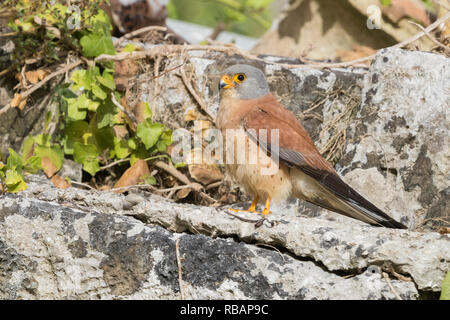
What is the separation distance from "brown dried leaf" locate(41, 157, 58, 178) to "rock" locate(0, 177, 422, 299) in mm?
1225

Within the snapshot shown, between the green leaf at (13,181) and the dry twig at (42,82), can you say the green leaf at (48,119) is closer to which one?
the dry twig at (42,82)

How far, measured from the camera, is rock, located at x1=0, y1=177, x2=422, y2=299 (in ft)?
8.05

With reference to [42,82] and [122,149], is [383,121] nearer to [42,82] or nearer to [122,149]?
[122,149]

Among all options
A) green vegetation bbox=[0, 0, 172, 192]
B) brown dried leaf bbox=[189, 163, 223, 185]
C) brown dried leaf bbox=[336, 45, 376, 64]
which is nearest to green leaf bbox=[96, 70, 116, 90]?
green vegetation bbox=[0, 0, 172, 192]

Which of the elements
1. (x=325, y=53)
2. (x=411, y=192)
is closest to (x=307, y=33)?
(x=325, y=53)

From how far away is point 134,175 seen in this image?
400 centimetres

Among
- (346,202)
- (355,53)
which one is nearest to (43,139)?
(346,202)

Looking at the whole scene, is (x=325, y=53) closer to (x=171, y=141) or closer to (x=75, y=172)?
(x=171, y=141)

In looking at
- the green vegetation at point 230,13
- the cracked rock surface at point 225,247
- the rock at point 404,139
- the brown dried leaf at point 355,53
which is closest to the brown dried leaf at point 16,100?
the cracked rock surface at point 225,247

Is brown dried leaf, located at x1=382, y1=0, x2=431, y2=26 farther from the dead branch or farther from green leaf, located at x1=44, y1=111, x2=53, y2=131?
green leaf, located at x1=44, y1=111, x2=53, y2=131

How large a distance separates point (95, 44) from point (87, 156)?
0.75 meters

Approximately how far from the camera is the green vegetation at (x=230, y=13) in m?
6.52

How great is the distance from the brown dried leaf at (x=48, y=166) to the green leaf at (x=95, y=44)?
761 mm

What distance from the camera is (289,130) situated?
3.31 metres
